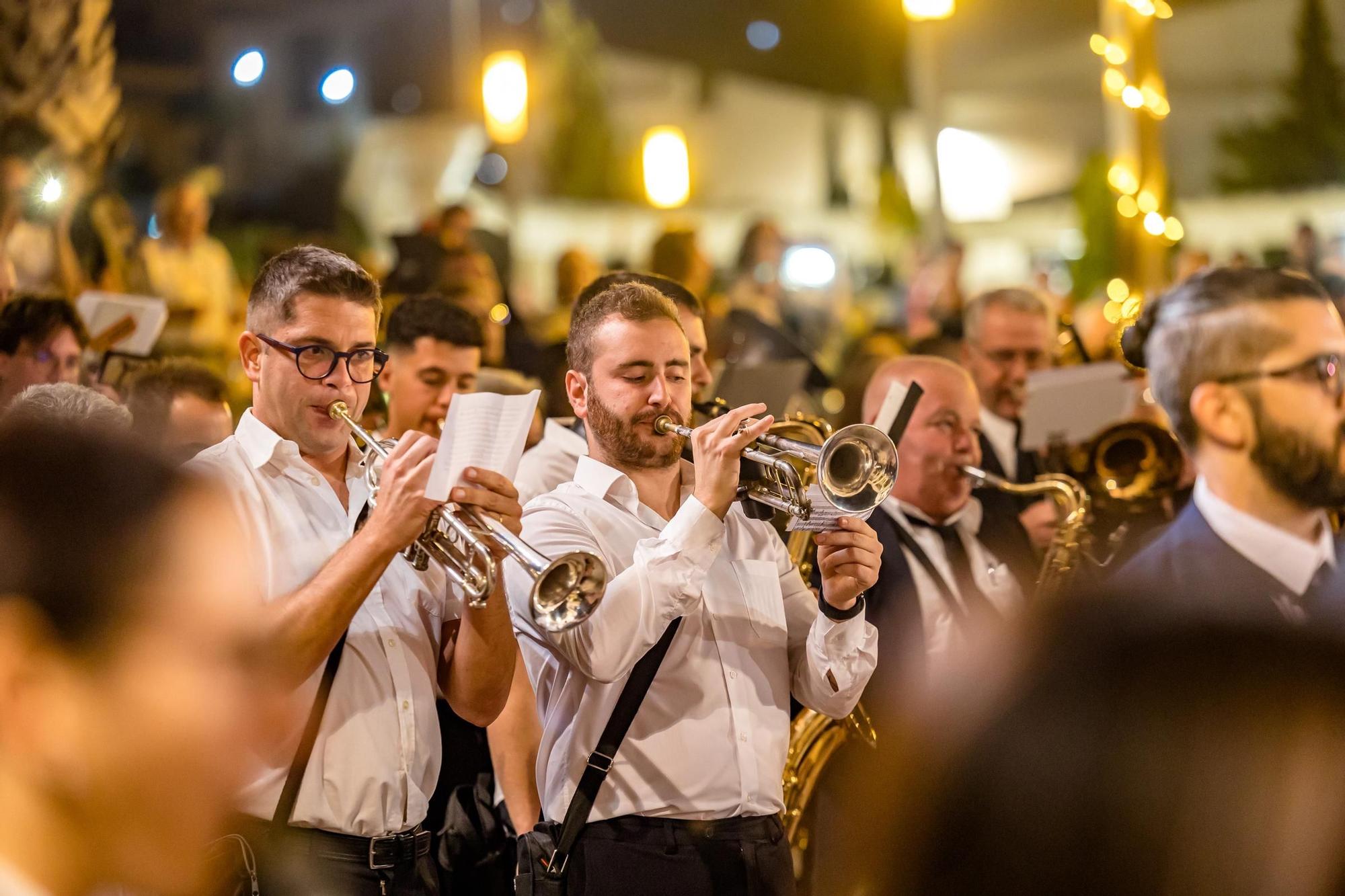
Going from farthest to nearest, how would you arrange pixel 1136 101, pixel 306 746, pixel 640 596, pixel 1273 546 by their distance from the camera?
pixel 1136 101
pixel 640 596
pixel 306 746
pixel 1273 546

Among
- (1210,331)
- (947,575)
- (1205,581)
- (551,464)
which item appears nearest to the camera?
(1205,581)

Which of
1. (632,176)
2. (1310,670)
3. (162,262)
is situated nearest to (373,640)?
(1310,670)

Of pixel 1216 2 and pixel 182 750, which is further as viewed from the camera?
pixel 1216 2

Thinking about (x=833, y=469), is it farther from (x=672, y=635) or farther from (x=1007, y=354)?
(x=1007, y=354)

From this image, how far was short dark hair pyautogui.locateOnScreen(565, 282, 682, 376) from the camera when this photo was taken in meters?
3.81

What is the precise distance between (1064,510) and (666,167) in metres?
12.4

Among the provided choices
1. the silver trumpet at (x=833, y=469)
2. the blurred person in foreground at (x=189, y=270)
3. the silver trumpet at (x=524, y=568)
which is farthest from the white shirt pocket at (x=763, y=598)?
the blurred person in foreground at (x=189, y=270)

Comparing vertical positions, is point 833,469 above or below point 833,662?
above

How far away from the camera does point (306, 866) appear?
3148 mm

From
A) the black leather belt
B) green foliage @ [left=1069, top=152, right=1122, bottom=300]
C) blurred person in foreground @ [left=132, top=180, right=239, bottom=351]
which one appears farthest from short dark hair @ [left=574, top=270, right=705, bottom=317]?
green foliage @ [left=1069, top=152, right=1122, bottom=300]

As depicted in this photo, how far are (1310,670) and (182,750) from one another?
1.71 metres

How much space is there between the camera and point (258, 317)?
349 centimetres

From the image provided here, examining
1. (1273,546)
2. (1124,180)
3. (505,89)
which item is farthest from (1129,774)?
(505,89)

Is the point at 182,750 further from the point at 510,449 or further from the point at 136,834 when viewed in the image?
the point at 510,449
